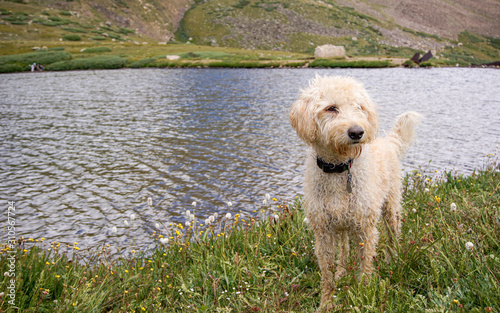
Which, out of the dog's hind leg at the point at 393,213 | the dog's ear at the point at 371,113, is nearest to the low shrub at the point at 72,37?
the dog's hind leg at the point at 393,213

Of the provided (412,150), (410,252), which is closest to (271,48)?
(412,150)

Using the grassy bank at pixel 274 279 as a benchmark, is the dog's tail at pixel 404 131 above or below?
above

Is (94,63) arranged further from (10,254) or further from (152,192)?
(10,254)

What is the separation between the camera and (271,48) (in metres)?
99.6

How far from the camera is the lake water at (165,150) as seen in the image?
31.6 ft

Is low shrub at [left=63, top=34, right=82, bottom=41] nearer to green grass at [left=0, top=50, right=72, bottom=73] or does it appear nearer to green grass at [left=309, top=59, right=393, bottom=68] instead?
green grass at [left=0, top=50, right=72, bottom=73]

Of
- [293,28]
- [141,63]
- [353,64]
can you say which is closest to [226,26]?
[293,28]

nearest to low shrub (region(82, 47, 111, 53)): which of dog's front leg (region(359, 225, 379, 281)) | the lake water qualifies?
the lake water

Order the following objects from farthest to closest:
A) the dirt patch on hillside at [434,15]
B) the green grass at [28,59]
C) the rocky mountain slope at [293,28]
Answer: the dirt patch on hillside at [434,15], the rocky mountain slope at [293,28], the green grass at [28,59]

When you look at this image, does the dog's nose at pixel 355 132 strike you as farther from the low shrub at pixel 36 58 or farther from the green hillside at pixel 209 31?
the low shrub at pixel 36 58

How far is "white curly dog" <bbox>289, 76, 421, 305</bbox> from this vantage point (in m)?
4.32

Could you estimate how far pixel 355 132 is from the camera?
4.02 meters

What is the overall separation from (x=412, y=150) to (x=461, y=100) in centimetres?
1576

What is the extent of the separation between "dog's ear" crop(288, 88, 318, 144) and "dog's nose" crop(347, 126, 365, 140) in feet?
1.82
